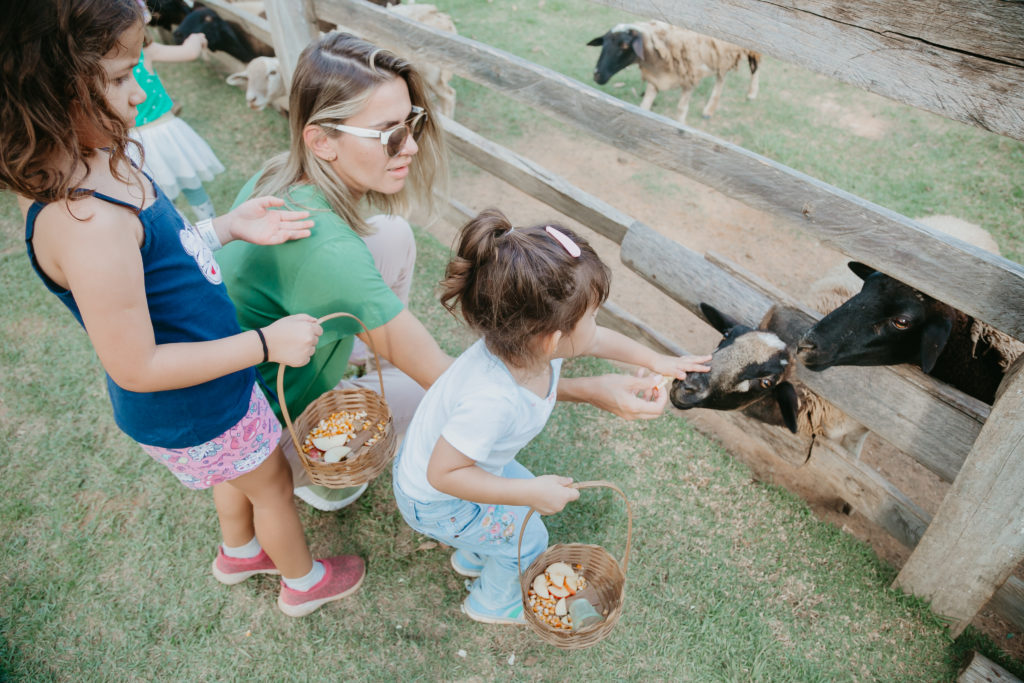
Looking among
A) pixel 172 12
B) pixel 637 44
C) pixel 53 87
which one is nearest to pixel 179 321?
pixel 53 87

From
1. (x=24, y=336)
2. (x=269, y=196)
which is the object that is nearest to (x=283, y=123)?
(x=24, y=336)

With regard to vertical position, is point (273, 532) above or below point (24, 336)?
above

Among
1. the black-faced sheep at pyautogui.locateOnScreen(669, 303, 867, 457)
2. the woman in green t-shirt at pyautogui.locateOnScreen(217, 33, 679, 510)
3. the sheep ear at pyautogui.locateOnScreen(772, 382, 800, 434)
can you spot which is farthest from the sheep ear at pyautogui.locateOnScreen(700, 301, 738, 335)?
the woman in green t-shirt at pyautogui.locateOnScreen(217, 33, 679, 510)

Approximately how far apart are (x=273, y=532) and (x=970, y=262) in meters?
2.65

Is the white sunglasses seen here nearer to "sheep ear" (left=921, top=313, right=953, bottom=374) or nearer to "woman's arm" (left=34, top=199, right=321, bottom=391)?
"woman's arm" (left=34, top=199, right=321, bottom=391)

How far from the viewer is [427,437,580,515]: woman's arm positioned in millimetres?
1829

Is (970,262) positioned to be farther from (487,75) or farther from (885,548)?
(487,75)

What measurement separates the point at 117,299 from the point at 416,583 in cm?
186

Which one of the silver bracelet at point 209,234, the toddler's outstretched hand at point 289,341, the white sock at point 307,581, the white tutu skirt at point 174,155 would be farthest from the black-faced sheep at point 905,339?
the white tutu skirt at point 174,155

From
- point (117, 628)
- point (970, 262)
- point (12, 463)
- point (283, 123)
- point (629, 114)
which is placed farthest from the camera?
point (283, 123)

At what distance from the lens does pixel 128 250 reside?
1.47 metres

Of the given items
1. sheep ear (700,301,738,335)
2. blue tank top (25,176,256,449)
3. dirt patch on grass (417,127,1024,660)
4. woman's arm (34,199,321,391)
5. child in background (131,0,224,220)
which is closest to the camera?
→ woman's arm (34,199,321,391)

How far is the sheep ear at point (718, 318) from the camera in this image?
3.11 m

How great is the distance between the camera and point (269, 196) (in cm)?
228
